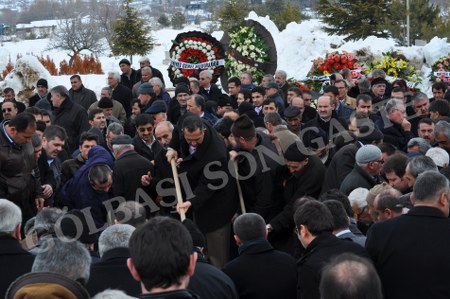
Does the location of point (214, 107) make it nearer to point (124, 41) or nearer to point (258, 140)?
point (258, 140)

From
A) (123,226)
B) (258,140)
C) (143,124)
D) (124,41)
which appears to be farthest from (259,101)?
(124,41)

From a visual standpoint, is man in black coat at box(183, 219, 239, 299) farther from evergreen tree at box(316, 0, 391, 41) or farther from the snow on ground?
evergreen tree at box(316, 0, 391, 41)

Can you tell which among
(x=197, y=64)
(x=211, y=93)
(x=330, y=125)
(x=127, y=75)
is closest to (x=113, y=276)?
(x=330, y=125)

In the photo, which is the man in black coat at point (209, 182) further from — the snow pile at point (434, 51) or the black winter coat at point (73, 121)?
the snow pile at point (434, 51)

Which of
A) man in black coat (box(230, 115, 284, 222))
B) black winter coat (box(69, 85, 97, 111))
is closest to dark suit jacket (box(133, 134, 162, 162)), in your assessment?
man in black coat (box(230, 115, 284, 222))

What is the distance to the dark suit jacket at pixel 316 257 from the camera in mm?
5070

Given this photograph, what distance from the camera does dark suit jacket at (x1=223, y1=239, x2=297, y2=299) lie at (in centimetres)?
527

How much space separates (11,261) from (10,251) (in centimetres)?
9

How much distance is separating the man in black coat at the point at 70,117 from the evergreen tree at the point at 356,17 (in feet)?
73.2

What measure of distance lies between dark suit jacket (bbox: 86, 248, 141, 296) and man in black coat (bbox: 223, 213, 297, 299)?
0.76 m

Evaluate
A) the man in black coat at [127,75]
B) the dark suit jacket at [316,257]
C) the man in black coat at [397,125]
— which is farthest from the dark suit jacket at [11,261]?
the man in black coat at [127,75]

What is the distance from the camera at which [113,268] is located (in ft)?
16.0

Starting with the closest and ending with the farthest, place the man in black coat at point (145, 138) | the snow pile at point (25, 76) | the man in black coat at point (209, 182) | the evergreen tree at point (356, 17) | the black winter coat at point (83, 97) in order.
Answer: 1. the man in black coat at point (209, 182)
2. the man in black coat at point (145, 138)
3. the black winter coat at point (83, 97)
4. the snow pile at point (25, 76)
5. the evergreen tree at point (356, 17)

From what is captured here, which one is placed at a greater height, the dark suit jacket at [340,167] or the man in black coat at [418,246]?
the man in black coat at [418,246]
